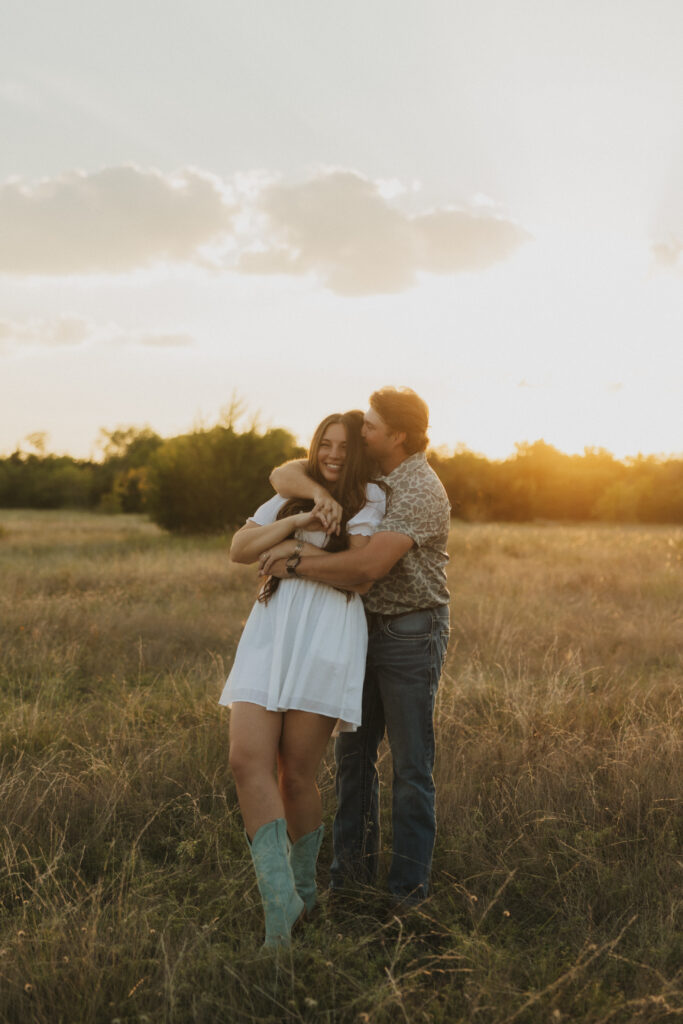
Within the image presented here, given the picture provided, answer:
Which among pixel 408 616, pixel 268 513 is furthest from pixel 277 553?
pixel 408 616

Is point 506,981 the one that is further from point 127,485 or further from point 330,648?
point 127,485

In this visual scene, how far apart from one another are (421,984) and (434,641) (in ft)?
4.19

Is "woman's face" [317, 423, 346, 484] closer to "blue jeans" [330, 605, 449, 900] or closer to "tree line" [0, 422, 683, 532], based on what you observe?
"blue jeans" [330, 605, 449, 900]

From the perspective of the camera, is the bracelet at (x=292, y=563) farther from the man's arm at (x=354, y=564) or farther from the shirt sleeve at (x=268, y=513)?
the shirt sleeve at (x=268, y=513)

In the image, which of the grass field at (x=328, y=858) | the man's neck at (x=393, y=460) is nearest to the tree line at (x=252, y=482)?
the grass field at (x=328, y=858)

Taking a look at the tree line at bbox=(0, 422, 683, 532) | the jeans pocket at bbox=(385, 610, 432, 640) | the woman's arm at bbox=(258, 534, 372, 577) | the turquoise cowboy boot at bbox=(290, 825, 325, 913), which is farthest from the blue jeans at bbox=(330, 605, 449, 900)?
the tree line at bbox=(0, 422, 683, 532)

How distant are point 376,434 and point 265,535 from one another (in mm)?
626

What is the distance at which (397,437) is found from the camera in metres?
3.31

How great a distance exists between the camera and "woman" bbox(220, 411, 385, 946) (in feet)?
9.72

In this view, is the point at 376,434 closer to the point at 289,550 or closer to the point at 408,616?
the point at 289,550

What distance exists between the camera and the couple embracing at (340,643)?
300 cm

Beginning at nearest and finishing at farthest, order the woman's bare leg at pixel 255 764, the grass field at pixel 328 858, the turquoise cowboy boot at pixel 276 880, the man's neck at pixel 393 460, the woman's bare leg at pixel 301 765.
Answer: the grass field at pixel 328 858 < the turquoise cowboy boot at pixel 276 880 < the woman's bare leg at pixel 255 764 < the woman's bare leg at pixel 301 765 < the man's neck at pixel 393 460

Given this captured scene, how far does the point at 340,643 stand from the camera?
10.2 feet

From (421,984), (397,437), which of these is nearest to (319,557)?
(397,437)
